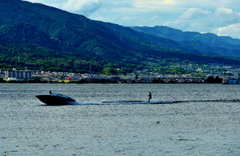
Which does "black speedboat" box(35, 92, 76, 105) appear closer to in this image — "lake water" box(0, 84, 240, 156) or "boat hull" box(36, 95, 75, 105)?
"boat hull" box(36, 95, 75, 105)

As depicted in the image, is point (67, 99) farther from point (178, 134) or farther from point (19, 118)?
point (178, 134)

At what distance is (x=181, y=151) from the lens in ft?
133

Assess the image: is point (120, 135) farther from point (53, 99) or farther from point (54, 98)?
point (53, 99)

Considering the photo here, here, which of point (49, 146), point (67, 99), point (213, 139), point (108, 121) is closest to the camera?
point (49, 146)

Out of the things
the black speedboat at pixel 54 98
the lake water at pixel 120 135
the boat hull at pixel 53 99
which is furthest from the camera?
the boat hull at pixel 53 99

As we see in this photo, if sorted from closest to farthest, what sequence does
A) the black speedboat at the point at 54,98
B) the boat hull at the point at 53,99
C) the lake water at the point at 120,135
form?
the lake water at the point at 120,135, the black speedboat at the point at 54,98, the boat hull at the point at 53,99

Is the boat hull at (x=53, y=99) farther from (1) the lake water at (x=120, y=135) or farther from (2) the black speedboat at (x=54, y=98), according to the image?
(1) the lake water at (x=120, y=135)

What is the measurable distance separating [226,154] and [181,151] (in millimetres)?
4475

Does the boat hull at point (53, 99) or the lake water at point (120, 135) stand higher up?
the boat hull at point (53, 99)

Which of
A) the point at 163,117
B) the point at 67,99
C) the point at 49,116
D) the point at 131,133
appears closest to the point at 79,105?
the point at 67,99

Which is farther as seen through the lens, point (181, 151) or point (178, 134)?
point (178, 134)

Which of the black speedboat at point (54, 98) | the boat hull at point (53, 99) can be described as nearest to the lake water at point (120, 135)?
the black speedboat at point (54, 98)

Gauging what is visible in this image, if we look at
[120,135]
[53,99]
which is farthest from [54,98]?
[120,135]

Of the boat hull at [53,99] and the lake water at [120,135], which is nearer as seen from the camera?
the lake water at [120,135]
